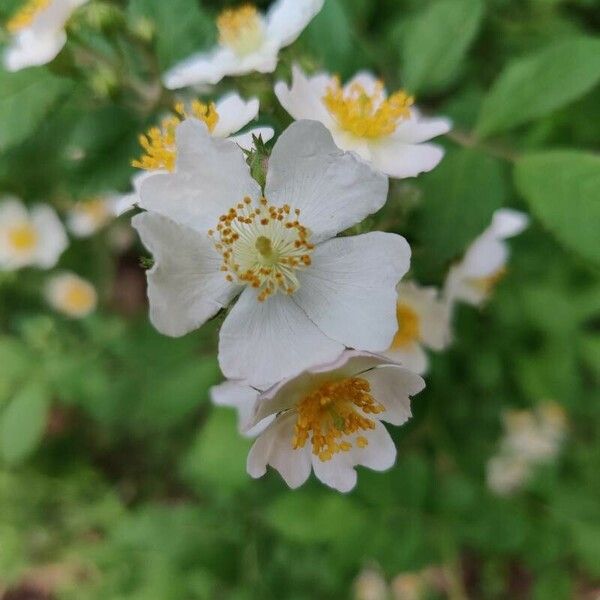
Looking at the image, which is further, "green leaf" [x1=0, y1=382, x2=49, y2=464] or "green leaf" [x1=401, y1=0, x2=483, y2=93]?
"green leaf" [x1=0, y1=382, x2=49, y2=464]

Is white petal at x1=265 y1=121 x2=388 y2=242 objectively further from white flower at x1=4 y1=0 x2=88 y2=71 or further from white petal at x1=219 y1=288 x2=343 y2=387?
white flower at x1=4 y1=0 x2=88 y2=71

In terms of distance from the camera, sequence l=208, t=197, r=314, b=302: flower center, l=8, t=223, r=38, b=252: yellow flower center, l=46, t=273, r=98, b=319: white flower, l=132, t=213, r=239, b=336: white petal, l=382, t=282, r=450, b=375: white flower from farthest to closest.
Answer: l=46, t=273, r=98, b=319: white flower
l=8, t=223, r=38, b=252: yellow flower center
l=382, t=282, r=450, b=375: white flower
l=208, t=197, r=314, b=302: flower center
l=132, t=213, r=239, b=336: white petal

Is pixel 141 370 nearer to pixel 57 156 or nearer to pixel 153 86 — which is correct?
pixel 57 156

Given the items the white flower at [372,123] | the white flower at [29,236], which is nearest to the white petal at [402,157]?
the white flower at [372,123]

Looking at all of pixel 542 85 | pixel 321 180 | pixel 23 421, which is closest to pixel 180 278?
pixel 321 180

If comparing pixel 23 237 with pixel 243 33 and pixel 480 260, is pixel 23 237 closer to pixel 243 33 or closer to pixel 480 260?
pixel 243 33

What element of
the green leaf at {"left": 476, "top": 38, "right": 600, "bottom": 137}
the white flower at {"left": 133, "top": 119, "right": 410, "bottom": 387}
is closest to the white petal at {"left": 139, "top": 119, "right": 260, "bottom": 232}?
the white flower at {"left": 133, "top": 119, "right": 410, "bottom": 387}

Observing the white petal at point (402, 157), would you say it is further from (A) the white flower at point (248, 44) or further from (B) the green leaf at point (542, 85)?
(B) the green leaf at point (542, 85)
